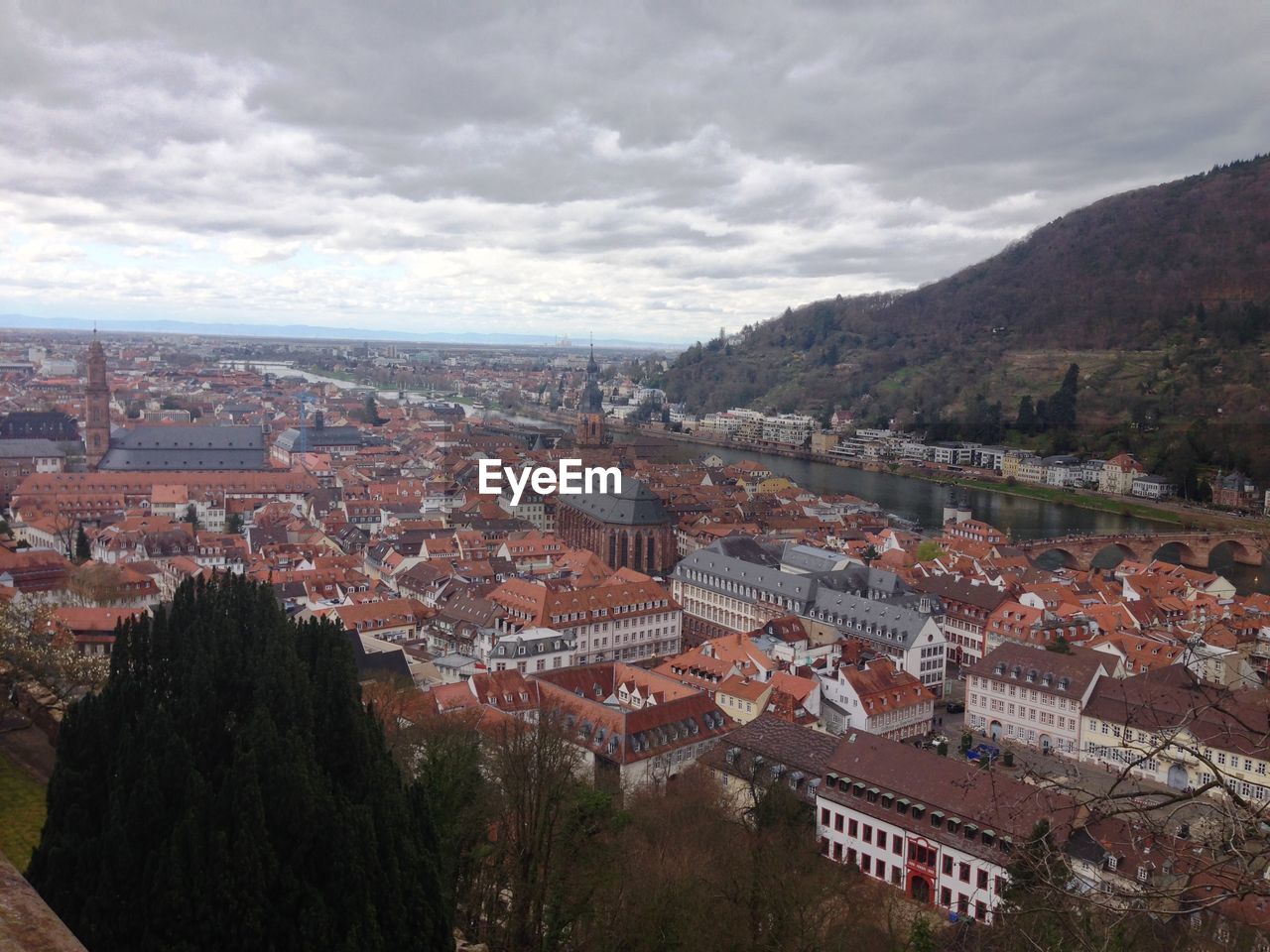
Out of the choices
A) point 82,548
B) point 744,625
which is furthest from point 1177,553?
point 82,548

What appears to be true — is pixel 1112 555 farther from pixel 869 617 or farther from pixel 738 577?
pixel 869 617

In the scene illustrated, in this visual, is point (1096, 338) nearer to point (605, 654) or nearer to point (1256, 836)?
point (605, 654)

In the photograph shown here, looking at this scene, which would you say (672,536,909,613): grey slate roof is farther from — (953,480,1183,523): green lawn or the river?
(953,480,1183,523): green lawn

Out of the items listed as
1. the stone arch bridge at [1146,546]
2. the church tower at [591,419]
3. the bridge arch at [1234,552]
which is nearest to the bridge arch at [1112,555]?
the stone arch bridge at [1146,546]

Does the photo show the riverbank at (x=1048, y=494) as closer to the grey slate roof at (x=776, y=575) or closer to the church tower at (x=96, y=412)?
the grey slate roof at (x=776, y=575)

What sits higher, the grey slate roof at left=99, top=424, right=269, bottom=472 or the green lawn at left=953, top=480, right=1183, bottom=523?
the grey slate roof at left=99, top=424, right=269, bottom=472

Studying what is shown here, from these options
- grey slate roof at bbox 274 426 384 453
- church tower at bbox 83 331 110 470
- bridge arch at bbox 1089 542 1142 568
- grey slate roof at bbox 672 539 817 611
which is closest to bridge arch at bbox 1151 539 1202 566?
bridge arch at bbox 1089 542 1142 568
